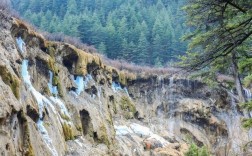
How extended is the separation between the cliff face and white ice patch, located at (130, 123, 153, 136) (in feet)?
0.39

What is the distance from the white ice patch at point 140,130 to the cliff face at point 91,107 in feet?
0.39

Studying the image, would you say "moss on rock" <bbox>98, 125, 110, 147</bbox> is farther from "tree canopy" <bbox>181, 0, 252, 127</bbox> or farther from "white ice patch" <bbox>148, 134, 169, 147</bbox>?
"tree canopy" <bbox>181, 0, 252, 127</bbox>

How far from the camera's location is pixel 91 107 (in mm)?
21656

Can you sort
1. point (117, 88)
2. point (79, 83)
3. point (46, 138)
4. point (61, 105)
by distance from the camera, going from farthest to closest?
point (117, 88) < point (79, 83) < point (61, 105) < point (46, 138)

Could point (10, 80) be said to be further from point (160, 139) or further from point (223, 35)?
point (160, 139)

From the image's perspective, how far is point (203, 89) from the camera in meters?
33.5

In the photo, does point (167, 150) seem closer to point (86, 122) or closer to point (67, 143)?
point (86, 122)

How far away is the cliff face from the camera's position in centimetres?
1295

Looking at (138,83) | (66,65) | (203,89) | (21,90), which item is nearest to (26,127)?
(21,90)

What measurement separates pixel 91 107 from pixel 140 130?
669 centimetres

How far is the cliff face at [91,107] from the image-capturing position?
42.5 feet

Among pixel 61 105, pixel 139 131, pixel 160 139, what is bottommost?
pixel 160 139

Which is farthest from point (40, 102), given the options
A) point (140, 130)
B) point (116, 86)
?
point (116, 86)

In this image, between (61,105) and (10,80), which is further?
(61,105)
